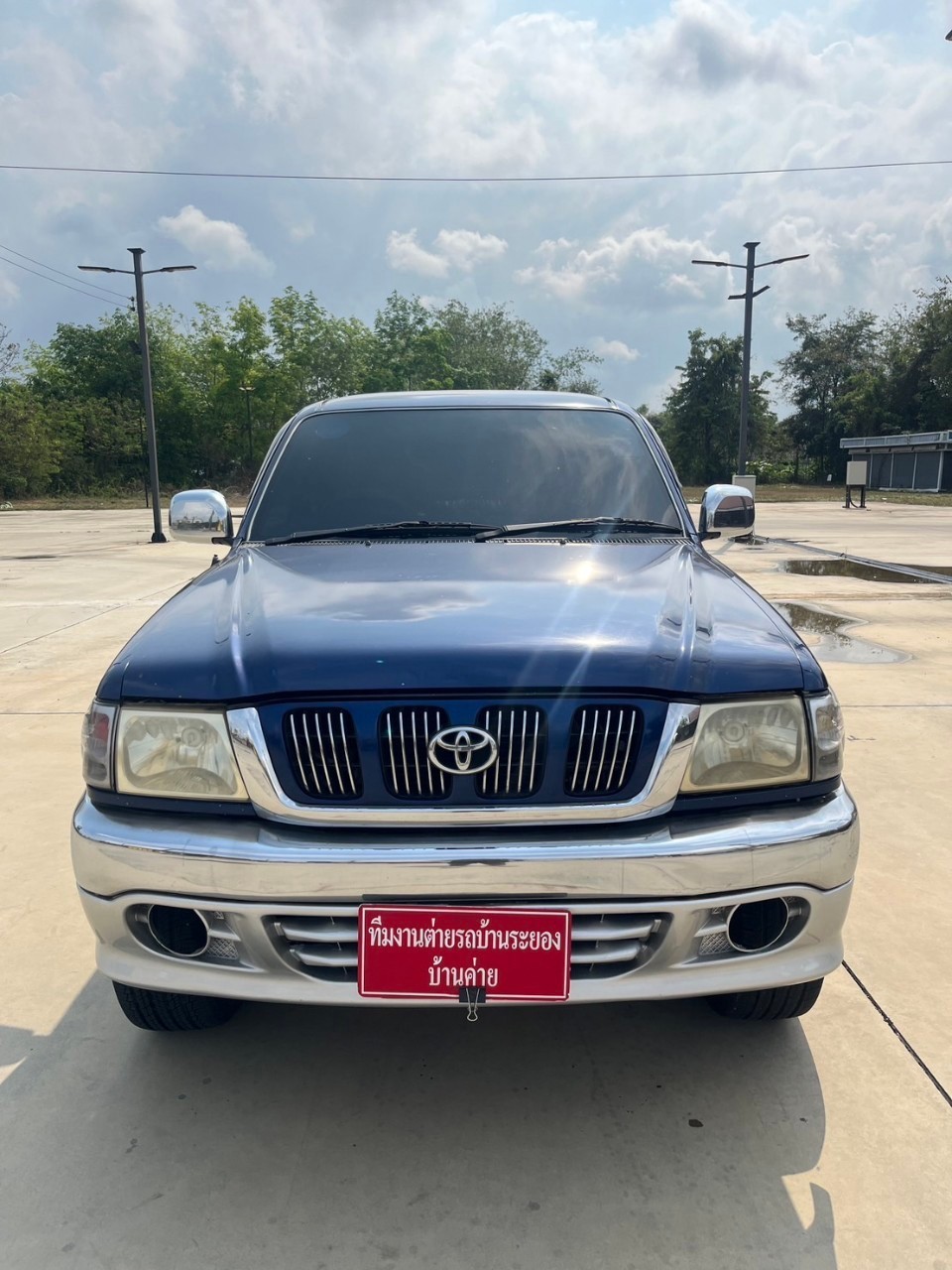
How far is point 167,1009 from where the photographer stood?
2.23 m

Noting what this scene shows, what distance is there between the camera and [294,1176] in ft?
6.26

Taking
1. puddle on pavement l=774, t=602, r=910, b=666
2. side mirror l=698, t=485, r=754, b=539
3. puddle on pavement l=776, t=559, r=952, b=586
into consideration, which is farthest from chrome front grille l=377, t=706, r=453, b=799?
puddle on pavement l=776, t=559, r=952, b=586

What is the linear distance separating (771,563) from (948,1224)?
11785 millimetres

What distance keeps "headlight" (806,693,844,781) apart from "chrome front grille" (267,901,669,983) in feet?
1.62

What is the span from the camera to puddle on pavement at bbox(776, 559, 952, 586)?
36.7 ft

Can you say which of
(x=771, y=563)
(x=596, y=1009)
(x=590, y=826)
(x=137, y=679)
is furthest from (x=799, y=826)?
(x=771, y=563)

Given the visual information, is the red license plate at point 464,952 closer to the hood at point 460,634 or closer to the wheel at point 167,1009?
the hood at point 460,634

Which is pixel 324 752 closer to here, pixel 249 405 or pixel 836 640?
pixel 836 640

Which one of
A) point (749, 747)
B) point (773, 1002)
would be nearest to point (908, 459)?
point (773, 1002)

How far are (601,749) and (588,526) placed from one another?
128 centimetres

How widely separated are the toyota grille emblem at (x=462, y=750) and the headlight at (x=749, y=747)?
1.35 feet

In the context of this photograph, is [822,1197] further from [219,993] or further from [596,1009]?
[219,993]

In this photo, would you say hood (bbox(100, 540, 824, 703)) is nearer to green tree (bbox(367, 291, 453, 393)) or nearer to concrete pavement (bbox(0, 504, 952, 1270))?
concrete pavement (bbox(0, 504, 952, 1270))

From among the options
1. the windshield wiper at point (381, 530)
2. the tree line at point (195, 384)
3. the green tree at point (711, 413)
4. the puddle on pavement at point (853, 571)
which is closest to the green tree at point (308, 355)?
the tree line at point (195, 384)
